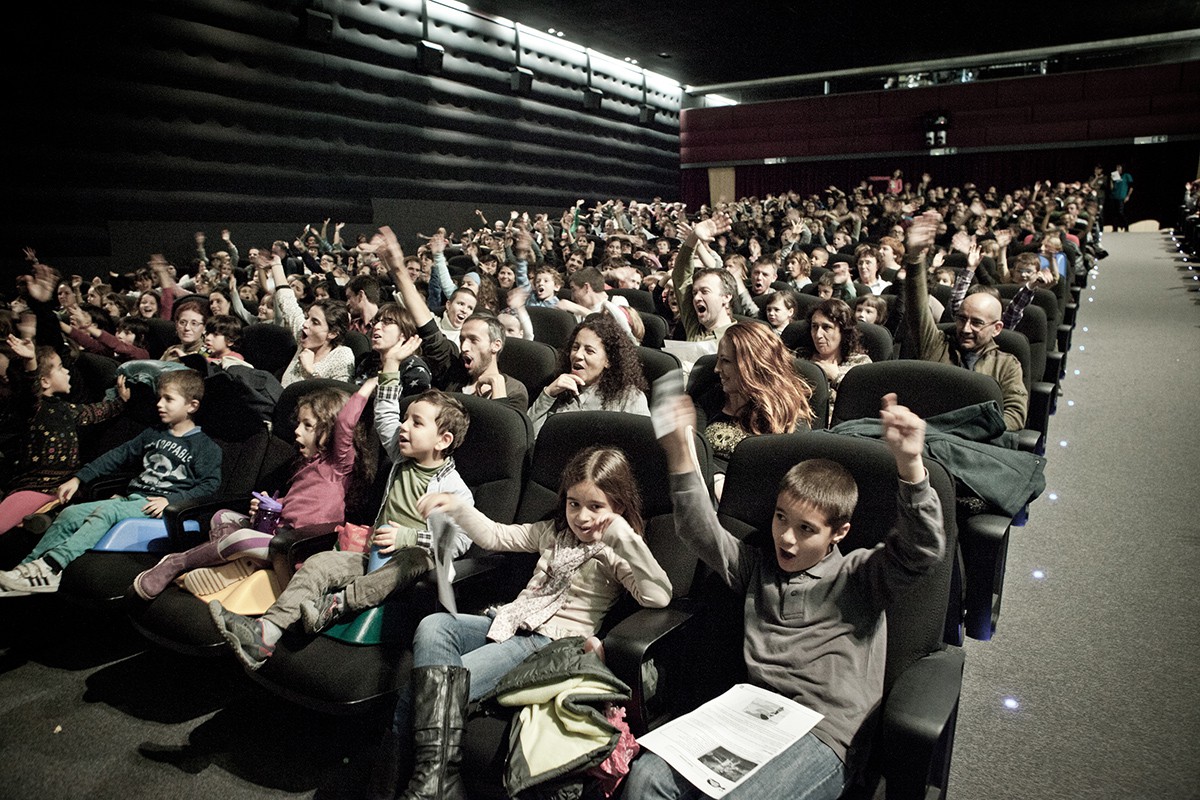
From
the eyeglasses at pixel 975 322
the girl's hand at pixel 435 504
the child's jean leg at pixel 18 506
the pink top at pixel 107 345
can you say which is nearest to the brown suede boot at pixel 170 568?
the girl's hand at pixel 435 504

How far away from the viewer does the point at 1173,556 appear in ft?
9.18

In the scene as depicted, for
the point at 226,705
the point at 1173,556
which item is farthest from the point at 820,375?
the point at 226,705

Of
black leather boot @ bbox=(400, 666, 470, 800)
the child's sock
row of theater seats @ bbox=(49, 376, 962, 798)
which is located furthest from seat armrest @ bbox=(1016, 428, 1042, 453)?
the child's sock

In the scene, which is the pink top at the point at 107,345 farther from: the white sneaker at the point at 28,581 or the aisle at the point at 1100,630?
the aisle at the point at 1100,630

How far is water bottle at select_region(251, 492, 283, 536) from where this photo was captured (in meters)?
2.62

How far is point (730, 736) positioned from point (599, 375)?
1612 millimetres

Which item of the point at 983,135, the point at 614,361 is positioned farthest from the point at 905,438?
the point at 983,135

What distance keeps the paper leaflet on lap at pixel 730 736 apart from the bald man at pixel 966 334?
1.61 m

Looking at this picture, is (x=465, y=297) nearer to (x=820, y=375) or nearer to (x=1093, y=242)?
(x=820, y=375)

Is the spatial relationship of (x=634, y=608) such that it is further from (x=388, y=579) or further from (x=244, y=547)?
(x=244, y=547)

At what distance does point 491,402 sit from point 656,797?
1339mm

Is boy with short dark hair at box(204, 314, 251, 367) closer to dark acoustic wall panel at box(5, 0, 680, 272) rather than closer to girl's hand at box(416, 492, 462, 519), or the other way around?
girl's hand at box(416, 492, 462, 519)

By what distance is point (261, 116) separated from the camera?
9562 mm

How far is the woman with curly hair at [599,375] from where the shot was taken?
9.44 ft
